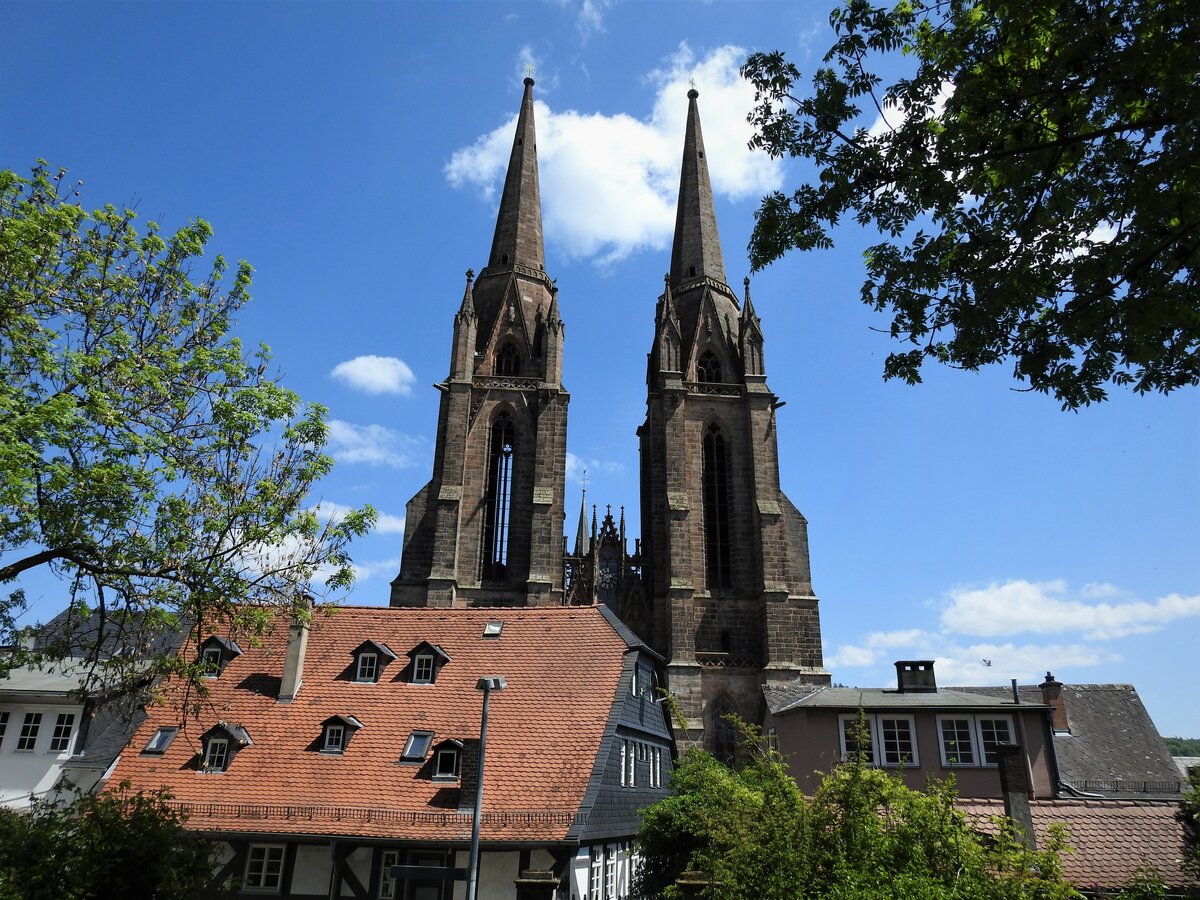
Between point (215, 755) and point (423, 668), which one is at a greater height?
point (423, 668)

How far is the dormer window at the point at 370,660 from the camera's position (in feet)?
64.6

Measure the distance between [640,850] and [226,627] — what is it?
11.7 metres

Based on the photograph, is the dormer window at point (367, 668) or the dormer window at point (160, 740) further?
the dormer window at point (367, 668)

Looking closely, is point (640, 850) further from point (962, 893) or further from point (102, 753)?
point (102, 753)

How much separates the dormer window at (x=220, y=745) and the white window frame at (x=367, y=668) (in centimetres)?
274

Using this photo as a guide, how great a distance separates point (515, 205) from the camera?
1811 inches

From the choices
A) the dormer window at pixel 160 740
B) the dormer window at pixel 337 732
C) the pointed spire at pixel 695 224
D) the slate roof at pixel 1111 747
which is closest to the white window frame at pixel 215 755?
the dormer window at pixel 160 740

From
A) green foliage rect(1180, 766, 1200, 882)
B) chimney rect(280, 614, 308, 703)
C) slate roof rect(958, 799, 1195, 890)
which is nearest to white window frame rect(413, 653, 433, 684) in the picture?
chimney rect(280, 614, 308, 703)

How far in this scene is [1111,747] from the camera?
29266mm

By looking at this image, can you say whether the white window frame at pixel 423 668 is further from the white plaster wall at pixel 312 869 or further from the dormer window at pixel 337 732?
the white plaster wall at pixel 312 869

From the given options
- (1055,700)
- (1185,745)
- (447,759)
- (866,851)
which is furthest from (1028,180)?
(1185,745)

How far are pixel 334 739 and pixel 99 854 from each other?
25.5 feet

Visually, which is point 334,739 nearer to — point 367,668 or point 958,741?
point 367,668

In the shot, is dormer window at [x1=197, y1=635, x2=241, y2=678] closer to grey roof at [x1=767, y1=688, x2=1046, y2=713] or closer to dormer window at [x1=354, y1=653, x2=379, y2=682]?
dormer window at [x1=354, y1=653, x2=379, y2=682]
